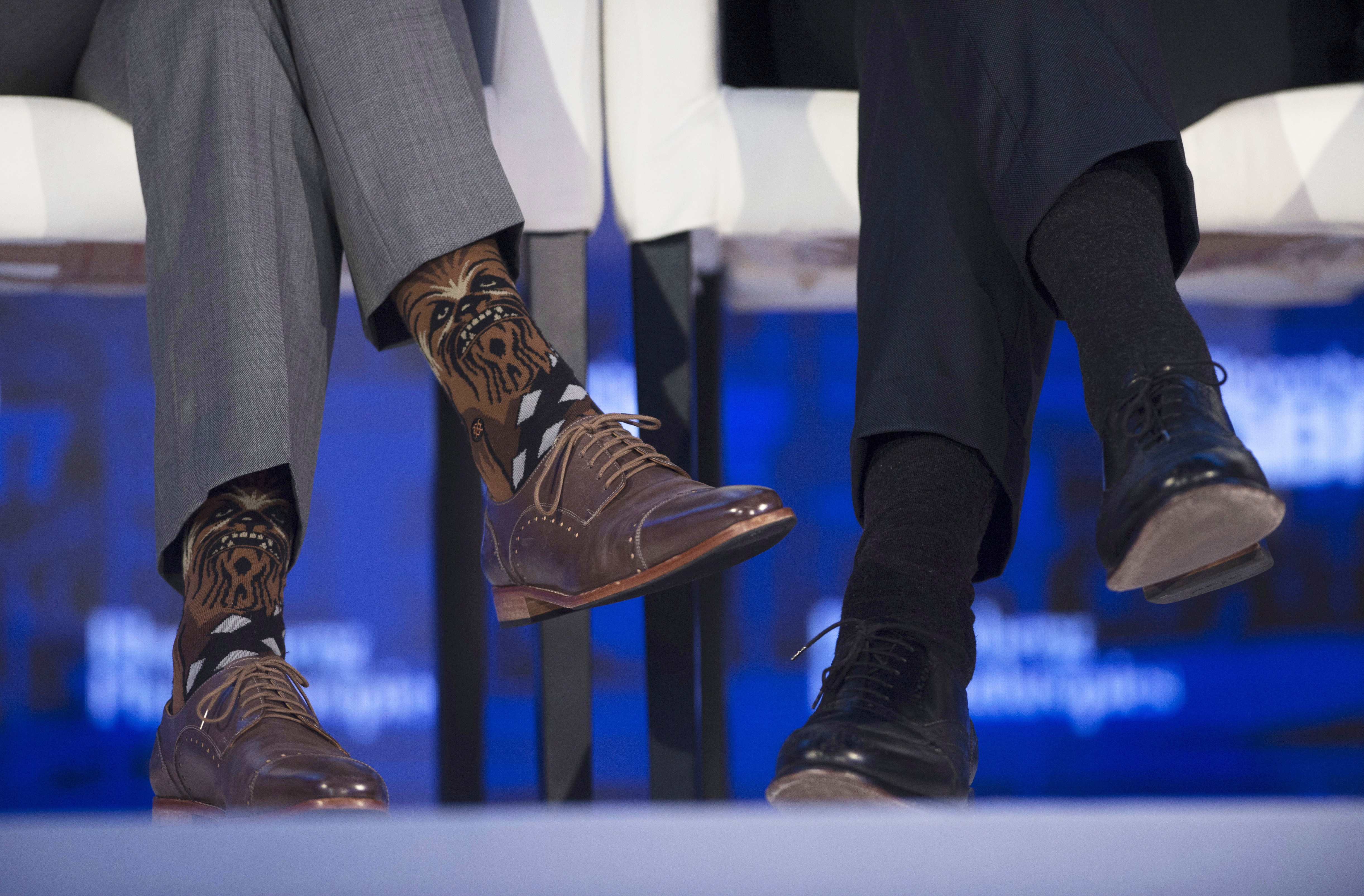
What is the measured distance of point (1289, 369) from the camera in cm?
143

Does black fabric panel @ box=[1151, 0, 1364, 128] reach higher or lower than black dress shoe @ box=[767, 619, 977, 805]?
higher

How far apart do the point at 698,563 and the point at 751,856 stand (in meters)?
0.30

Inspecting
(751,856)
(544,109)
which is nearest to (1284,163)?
(544,109)

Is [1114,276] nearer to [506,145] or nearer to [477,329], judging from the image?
[477,329]

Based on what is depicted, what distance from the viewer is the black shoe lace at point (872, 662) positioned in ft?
1.65

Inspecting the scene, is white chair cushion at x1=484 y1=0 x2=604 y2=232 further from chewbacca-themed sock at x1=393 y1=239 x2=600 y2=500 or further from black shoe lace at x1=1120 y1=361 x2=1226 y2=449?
black shoe lace at x1=1120 y1=361 x2=1226 y2=449

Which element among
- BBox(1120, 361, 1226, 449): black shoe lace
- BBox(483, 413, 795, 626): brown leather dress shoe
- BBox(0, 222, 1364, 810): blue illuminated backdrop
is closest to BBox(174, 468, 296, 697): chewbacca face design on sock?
BBox(483, 413, 795, 626): brown leather dress shoe

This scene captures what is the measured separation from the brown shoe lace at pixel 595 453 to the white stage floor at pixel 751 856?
1.13 ft

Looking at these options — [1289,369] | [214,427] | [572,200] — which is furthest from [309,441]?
[1289,369]

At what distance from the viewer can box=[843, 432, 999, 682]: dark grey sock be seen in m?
0.55

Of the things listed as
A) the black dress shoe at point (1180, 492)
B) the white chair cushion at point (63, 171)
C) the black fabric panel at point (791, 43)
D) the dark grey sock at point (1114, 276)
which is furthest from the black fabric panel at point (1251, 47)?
the white chair cushion at point (63, 171)

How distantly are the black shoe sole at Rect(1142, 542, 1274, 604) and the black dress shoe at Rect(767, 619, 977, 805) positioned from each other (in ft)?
0.42

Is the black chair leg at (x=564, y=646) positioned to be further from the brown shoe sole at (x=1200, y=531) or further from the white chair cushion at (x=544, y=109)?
the brown shoe sole at (x=1200, y=531)

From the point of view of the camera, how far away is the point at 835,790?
Result: 0.46 meters
